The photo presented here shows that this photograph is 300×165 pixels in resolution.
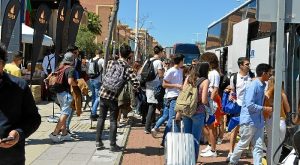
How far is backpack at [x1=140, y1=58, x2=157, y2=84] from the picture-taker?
36.1 feet

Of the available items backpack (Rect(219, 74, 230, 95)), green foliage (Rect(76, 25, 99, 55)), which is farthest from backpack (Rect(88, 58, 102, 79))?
green foliage (Rect(76, 25, 99, 55))

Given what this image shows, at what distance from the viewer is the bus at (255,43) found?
10.2 metres

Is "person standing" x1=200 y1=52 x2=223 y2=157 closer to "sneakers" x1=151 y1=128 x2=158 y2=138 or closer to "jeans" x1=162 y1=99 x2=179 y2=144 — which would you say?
"jeans" x1=162 y1=99 x2=179 y2=144

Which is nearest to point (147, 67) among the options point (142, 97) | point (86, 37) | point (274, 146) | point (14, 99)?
point (142, 97)

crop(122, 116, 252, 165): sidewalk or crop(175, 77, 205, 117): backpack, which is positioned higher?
crop(175, 77, 205, 117): backpack

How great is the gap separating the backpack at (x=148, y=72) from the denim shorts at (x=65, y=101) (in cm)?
207

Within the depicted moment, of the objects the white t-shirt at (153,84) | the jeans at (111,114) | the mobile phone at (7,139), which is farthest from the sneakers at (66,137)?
the mobile phone at (7,139)

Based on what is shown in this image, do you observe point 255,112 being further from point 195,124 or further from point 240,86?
point 240,86

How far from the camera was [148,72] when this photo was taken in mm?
11023

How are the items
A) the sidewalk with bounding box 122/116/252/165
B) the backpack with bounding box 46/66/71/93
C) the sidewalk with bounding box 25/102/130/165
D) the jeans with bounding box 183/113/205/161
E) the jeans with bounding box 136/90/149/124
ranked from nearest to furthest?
the jeans with bounding box 183/113/205/161, the sidewalk with bounding box 25/102/130/165, the sidewalk with bounding box 122/116/252/165, the backpack with bounding box 46/66/71/93, the jeans with bounding box 136/90/149/124

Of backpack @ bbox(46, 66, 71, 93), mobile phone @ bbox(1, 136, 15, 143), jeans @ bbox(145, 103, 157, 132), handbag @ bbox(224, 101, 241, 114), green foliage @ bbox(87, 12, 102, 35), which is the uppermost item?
green foliage @ bbox(87, 12, 102, 35)

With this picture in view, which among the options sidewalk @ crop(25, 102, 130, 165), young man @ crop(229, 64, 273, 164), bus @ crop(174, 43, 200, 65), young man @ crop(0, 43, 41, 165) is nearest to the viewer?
young man @ crop(0, 43, 41, 165)

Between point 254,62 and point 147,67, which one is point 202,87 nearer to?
point 147,67

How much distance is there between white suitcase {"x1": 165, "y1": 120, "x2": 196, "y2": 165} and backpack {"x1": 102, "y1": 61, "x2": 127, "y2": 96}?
2.80 m
